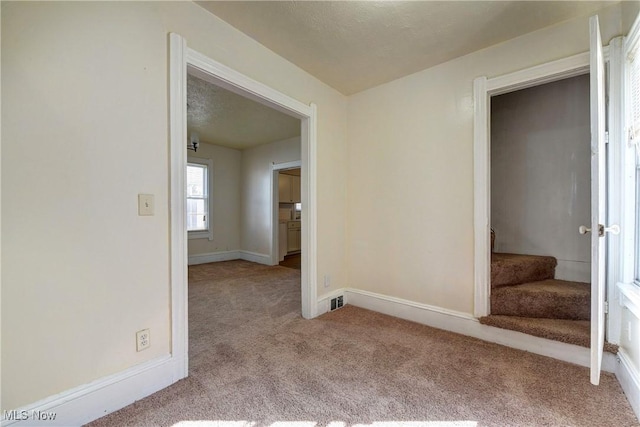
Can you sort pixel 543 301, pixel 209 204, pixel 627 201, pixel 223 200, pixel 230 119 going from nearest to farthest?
pixel 627 201
pixel 543 301
pixel 230 119
pixel 209 204
pixel 223 200

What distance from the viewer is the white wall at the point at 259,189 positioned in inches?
210

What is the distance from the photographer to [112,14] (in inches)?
56.5

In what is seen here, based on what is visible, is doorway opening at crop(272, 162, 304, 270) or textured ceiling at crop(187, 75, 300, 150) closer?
textured ceiling at crop(187, 75, 300, 150)

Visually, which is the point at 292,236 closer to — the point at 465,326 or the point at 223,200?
the point at 223,200

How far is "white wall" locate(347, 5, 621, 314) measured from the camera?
2209mm

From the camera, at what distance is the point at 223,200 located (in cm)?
598

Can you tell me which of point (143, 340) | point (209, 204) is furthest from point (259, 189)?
point (143, 340)

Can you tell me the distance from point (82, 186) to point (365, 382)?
6.34ft

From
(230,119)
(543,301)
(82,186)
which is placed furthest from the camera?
(230,119)

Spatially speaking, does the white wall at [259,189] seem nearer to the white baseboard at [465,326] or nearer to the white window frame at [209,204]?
the white window frame at [209,204]

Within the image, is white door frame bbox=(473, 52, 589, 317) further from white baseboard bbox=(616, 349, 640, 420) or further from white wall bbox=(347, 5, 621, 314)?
white baseboard bbox=(616, 349, 640, 420)

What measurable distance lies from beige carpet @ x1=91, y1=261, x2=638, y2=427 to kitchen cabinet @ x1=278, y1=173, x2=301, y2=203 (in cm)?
479

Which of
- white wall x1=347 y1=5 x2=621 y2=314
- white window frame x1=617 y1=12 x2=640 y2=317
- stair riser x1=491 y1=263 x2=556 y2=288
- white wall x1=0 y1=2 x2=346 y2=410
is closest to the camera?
white wall x1=0 y1=2 x2=346 y2=410

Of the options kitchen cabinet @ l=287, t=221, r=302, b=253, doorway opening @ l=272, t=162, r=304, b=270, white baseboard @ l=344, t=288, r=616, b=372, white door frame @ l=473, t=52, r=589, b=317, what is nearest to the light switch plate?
white baseboard @ l=344, t=288, r=616, b=372
